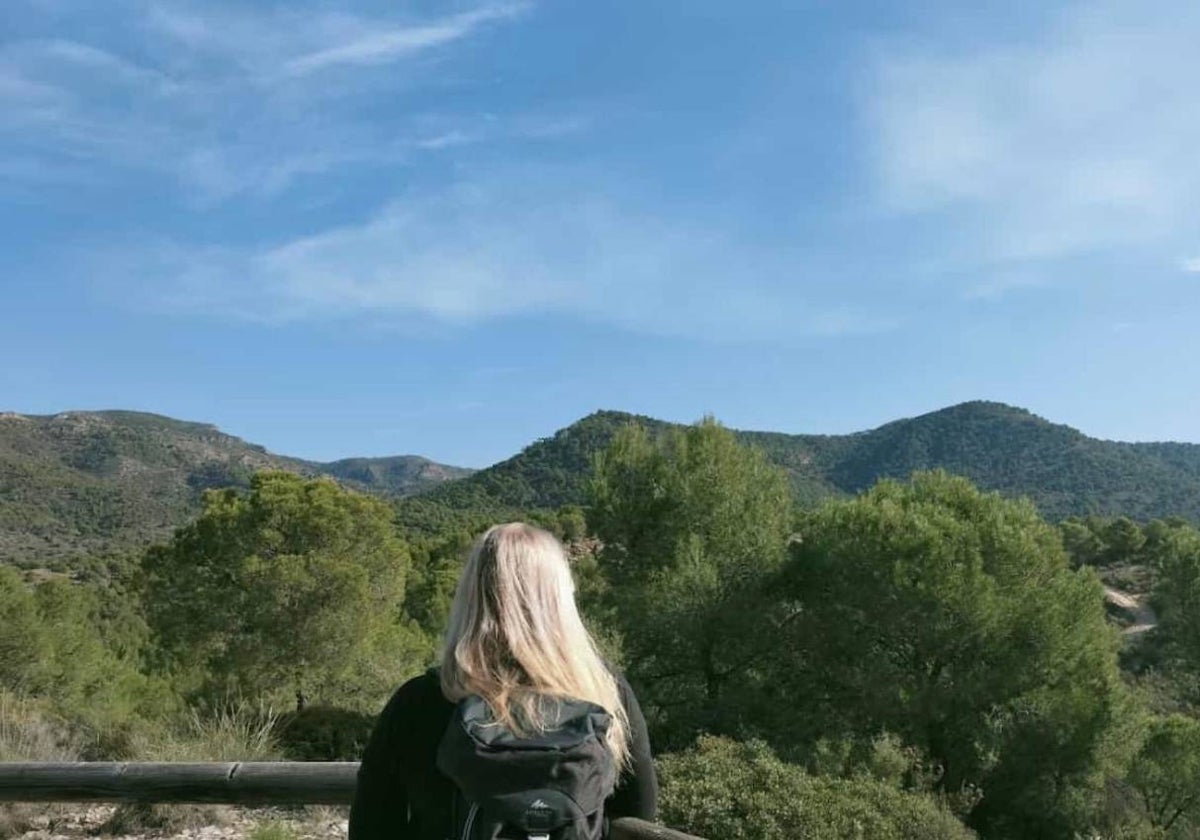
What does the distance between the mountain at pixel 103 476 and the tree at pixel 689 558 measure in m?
35.1

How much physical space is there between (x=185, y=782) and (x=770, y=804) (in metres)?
9.34

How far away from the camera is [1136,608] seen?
149 ft

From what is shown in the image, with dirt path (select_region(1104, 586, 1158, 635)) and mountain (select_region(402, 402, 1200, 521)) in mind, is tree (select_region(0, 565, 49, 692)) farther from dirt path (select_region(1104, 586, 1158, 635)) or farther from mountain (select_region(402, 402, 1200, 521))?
mountain (select_region(402, 402, 1200, 521))

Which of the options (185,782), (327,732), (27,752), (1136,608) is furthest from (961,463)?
(185,782)

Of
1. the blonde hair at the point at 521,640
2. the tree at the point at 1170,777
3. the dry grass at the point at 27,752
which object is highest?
the blonde hair at the point at 521,640

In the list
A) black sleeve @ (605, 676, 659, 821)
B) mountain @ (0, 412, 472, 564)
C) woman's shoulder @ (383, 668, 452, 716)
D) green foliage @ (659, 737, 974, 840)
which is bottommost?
green foliage @ (659, 737, 974, 840)

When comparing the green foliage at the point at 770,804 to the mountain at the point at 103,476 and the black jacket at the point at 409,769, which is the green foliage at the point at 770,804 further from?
the mountain at the point at 103,476

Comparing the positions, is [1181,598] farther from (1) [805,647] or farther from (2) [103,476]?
(2) [103,476]

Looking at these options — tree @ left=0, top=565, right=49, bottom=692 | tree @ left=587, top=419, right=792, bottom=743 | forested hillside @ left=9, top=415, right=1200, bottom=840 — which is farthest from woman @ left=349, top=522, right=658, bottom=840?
tree @ left=0, top=565, right=49, bottom=692

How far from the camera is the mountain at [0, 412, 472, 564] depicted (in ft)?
233

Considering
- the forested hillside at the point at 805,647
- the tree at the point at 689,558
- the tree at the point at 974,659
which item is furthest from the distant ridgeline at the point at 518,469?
the tree at the point at 974,659

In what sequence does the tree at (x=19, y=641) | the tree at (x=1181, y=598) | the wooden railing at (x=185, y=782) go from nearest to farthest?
the wooden railing at (x=185, y=782)
the tree at (x=19, y=641)
the tree at (x=1181, y=598)

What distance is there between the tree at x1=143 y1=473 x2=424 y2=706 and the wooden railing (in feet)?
55.6

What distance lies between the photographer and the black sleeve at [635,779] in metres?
1.72
